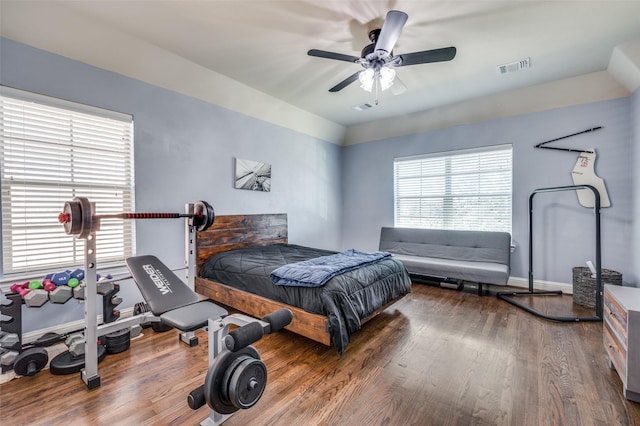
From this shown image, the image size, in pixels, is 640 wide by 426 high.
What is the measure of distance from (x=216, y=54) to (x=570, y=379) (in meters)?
4.22

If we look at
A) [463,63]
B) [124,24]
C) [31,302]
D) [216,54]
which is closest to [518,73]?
[463,63]

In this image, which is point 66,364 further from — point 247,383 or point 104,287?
point 247,383

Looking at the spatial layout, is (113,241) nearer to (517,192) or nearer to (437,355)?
(437,355)

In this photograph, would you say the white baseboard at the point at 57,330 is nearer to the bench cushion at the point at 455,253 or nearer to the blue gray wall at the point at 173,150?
the blue gray wall at the point at 173,150

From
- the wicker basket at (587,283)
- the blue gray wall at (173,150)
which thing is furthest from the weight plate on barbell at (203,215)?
the wicker basket at (587,283)

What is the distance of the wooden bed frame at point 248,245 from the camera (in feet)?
7.58

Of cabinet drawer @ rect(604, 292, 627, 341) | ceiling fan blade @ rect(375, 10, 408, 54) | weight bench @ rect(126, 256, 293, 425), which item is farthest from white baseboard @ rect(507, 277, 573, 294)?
weight bench @ rect(126, 256, 293, 425)

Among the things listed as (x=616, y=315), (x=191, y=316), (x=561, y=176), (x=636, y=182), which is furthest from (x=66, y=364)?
(x=636, y=182)

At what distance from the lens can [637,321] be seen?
5.50ft

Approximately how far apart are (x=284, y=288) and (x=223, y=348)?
1.08m

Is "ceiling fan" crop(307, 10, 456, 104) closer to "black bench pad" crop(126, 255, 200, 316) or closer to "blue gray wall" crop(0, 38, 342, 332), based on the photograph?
"blue gray wall" crop(0, 38, 342, 332)

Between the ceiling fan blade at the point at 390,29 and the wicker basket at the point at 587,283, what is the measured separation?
3538mm

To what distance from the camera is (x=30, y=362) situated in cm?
199

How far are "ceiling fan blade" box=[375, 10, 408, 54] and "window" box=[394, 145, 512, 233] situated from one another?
9.94 feet
